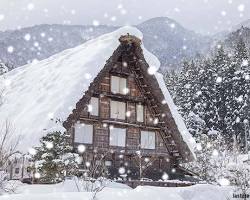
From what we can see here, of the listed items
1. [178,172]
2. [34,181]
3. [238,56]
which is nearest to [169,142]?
[178,172]

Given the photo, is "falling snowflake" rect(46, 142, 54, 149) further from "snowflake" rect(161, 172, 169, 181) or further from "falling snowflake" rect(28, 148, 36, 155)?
"snowflake" rect(161, 172, 169, 181)

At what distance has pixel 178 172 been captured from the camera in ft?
77.8

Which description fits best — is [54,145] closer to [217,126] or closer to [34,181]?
[34,181]

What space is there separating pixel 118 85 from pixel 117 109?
112 cm

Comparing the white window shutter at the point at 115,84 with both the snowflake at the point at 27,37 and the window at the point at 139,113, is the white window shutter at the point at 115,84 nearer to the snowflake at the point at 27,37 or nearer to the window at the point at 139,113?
the window at the point at 139,113

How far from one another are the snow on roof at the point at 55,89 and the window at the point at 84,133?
1.82 meters

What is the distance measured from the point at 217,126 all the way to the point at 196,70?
405 inches

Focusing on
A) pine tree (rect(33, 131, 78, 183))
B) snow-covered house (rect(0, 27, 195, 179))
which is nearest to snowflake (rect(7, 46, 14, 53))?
snow-covered house (rect(0, 27, 195, 179))

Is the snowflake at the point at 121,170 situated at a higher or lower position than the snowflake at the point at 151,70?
lower

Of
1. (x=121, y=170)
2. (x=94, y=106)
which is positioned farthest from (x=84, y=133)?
(x=121, y=170)

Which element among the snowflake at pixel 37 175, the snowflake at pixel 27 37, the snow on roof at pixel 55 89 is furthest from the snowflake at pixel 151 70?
the snowflake at pixel 27 37

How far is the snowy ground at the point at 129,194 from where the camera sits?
722cm

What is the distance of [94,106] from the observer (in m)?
20.8

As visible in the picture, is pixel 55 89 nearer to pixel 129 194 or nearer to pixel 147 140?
pixel 147 140
